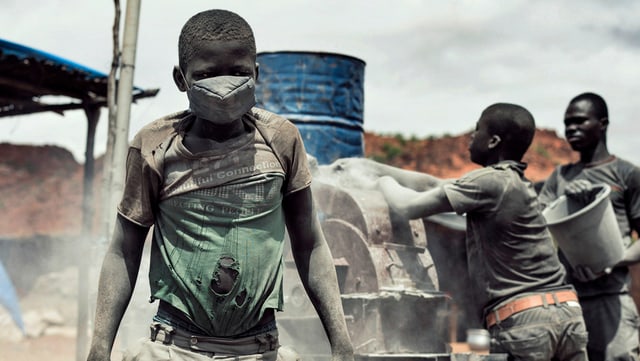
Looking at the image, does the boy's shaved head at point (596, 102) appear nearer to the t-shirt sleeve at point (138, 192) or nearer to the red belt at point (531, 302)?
the red belt at point (531, 302)

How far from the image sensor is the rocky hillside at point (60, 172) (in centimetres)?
2762

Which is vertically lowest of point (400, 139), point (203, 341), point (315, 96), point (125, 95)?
point (203, 341)

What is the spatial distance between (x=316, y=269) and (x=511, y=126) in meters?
3.03

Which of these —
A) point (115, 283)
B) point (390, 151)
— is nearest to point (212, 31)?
point (115, 283)

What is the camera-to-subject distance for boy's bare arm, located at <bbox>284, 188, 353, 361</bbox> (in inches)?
104

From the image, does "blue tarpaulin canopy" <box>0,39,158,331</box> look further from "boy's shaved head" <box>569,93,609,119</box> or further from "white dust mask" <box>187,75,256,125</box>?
"white dust mask" <box>187,75,256,125</box>

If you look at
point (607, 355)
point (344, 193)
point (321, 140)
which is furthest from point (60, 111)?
point (607, 355)

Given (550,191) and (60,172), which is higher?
(60,172)

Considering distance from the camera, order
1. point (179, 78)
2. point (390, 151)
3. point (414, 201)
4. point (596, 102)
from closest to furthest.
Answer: point (179, 78) → point (414, 201) → point (596, 102) → point (390, 151)

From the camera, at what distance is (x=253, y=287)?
2.49 metres

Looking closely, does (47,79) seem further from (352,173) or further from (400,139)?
(400,139)

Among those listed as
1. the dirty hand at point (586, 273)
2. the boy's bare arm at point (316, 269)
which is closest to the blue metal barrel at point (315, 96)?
the dirty hand at point (586, 273)

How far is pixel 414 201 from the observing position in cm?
533

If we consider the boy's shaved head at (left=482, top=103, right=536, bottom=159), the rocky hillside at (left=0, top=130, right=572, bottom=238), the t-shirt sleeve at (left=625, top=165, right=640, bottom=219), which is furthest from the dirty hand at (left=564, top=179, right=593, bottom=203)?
the rocky hillside at (left=0, top=130, right=572, bottom=238)
